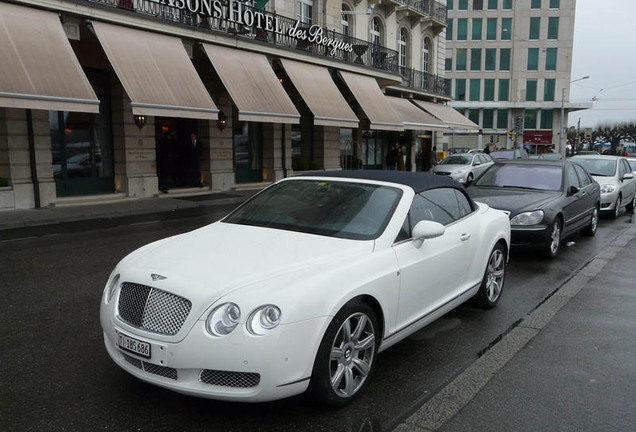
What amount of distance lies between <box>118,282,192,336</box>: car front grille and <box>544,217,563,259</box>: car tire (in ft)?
21.6

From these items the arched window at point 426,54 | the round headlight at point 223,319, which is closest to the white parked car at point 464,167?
the arched window at point 426,54

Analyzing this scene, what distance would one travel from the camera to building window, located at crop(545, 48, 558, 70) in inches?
2662

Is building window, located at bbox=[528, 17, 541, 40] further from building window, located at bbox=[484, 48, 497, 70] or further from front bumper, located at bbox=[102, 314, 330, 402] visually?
front bumper, located at bbox=[102, 314, 330, 402]

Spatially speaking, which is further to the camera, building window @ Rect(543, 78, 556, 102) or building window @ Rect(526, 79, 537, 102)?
building window @ Rect(526, 79, 537, 102)

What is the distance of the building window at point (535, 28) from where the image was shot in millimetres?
67625

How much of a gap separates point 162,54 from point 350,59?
11529 mm

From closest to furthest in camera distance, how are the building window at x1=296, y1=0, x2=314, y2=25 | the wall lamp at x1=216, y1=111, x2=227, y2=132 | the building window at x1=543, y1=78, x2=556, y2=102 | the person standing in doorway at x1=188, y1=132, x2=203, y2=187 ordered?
the person standing in doorway at x1=188, y1=132, x2=203, y2=187, the wall lamp at x1=216, y1=111, x2=227, y2=132, the building window at x1=296, y1=0, x2=314, y2=25, the building window at x1=543, y1=78, x2=556, y2=102

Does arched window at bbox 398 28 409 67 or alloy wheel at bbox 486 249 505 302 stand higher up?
arched window at bbox 398 28 409 67

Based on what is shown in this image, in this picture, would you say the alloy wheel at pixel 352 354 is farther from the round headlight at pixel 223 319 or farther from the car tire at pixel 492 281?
the car tire at pixel 492 281

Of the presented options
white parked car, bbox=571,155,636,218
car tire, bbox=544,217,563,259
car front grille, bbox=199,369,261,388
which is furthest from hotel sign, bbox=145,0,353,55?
car front grille, bbox=199,369,261,388

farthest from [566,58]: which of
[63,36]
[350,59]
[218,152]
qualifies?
[63,36]

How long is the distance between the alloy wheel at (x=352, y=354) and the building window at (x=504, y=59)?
239 ft

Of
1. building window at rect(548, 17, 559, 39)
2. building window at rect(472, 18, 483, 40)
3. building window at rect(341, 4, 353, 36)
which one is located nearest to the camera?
building window at rect(341, 4, 353, 36)

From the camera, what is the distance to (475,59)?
230 ft
